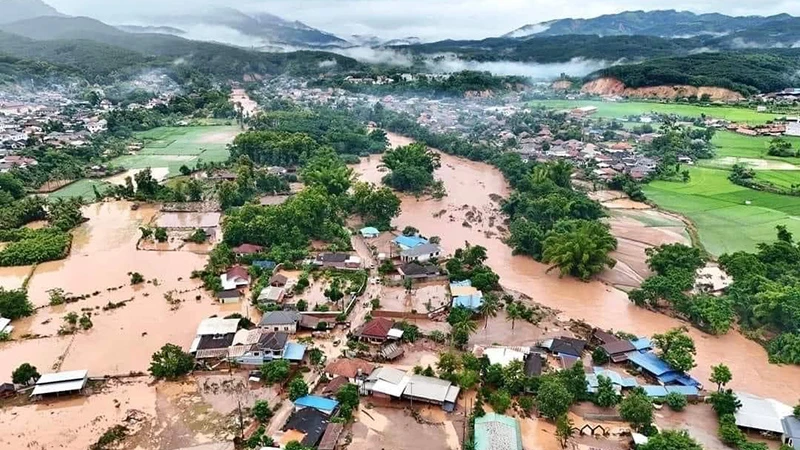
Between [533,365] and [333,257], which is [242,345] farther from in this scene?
[533,365]

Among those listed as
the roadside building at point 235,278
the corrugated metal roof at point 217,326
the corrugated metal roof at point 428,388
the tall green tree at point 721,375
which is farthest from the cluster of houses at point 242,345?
the tall green tree at point 721,375

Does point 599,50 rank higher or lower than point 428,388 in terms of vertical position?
→ higher

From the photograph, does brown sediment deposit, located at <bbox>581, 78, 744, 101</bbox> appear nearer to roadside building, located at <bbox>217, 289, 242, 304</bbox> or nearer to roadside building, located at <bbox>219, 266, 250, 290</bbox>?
roadside building, located at <bbox>219, 266, 250, 290</bbox>

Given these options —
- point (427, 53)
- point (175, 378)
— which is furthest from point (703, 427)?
point (427, 53)

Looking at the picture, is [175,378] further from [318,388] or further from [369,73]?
[369,73]

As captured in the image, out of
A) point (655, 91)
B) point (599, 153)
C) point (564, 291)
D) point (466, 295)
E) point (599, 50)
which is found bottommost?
point (564, 291)

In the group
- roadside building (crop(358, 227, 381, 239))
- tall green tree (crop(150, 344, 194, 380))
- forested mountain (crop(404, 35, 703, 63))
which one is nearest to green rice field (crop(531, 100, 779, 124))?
roadside building (crop(358, 227, 381, 239))

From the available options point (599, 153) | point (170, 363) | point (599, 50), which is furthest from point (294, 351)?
point (599, 50)
